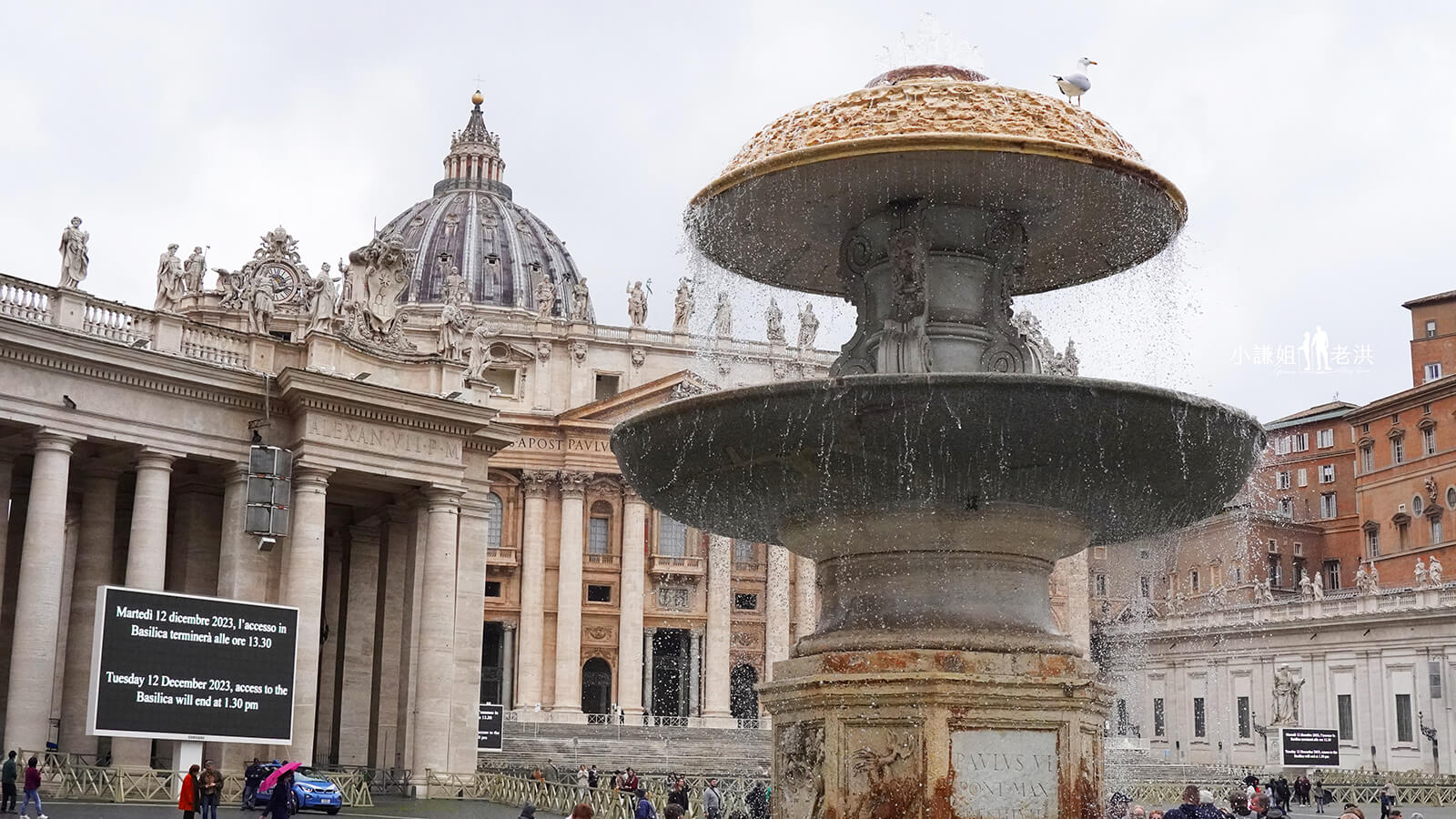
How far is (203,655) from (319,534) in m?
5.54

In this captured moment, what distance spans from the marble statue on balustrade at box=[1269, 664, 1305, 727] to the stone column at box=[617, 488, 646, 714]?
2627 cm

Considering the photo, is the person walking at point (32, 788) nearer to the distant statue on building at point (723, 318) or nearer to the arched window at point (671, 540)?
the distant statue on building at point (723, 318)

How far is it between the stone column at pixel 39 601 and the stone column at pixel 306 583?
411 cm

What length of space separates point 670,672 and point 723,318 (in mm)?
60325

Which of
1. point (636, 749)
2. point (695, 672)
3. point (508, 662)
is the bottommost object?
point (636, 749)

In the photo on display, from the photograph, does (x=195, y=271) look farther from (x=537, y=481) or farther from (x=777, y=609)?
(x=777, y=609)

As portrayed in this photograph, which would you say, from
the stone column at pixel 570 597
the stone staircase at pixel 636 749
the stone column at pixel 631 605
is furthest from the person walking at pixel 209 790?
the stone column at pixel 631 605

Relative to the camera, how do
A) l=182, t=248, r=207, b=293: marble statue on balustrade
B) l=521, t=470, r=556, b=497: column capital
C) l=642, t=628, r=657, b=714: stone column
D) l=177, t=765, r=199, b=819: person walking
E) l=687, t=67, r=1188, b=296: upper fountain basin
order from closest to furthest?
l=687, t=67, r=1188, b=296: upper fountain basin, l=177, t=765, r=199, b=819: person walking, l=182, t=248, r=207, b=293: marble statue on balustrade, l=521, t=470, r=556, b=497: column capital, l=642, t=628, r=657, b=714: stone column

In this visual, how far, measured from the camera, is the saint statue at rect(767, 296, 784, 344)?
1339cm

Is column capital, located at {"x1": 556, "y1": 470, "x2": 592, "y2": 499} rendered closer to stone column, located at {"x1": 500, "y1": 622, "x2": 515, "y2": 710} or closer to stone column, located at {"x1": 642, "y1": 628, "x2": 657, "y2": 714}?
stone column, located at {"x1": 500, "y1": 622, "x2": 515, "y2": 710}

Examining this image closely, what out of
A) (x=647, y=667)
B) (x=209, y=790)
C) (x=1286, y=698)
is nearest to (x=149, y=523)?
(x=209, y=790)

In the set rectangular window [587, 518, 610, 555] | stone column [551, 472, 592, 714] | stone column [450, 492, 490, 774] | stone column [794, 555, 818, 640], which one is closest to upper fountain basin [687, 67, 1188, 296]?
stone column [450, 492, 490, 774]

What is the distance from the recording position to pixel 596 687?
7050 cm

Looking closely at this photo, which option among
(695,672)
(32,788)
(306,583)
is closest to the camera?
(32,788)
